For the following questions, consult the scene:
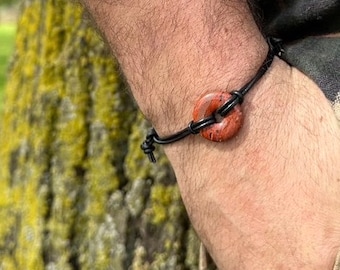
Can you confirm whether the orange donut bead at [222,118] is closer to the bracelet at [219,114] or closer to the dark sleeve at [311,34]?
the bracelet at [219,114]

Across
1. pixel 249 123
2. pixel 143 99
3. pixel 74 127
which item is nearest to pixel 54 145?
pixel 74 127

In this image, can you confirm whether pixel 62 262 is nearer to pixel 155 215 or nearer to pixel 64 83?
pixel 155 215

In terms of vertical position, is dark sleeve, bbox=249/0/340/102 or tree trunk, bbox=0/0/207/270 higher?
dark sleeve, bbox=249/0/340/102

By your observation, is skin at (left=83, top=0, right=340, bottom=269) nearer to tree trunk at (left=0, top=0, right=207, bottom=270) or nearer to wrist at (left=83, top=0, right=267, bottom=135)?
wrist at (left=83, top=0, right=267, bottom=135)

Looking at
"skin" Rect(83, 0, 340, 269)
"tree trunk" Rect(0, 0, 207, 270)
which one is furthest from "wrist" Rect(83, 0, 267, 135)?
"tree trunk" Rect(0, 0, 207, 270)

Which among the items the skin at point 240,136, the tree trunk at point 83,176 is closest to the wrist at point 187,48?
the skin at point 240,136

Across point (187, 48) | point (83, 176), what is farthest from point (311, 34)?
point (83, 176)
